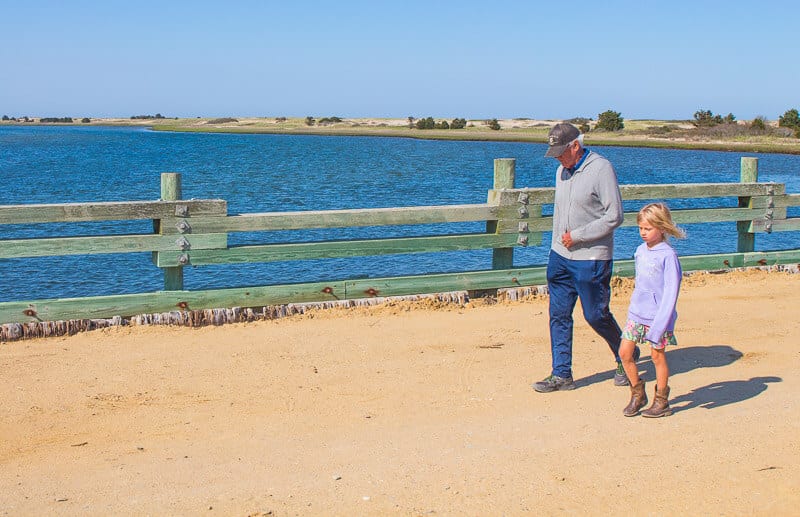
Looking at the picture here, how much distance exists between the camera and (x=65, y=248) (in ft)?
27.6

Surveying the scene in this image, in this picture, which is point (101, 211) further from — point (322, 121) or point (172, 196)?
point (322, 121)

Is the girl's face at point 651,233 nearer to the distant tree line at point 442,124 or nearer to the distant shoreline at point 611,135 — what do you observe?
the distant shoreline at point 611,135

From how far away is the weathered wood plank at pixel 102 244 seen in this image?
Result: 826cm

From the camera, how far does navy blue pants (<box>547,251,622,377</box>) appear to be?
21.7 feet

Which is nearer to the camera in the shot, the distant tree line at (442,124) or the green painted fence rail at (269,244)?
the green painted fence rail at (269,244)

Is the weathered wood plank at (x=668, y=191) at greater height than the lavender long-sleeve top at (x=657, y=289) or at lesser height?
greater

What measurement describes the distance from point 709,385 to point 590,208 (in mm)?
1626

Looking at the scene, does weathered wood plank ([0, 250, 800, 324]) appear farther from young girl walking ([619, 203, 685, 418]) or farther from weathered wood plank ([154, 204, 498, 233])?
young girl walking ([619, 203, 685, 418])

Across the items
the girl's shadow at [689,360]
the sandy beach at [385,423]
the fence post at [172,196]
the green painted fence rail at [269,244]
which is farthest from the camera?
the fence post at [172,196]

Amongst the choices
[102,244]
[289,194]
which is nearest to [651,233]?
[102,244]

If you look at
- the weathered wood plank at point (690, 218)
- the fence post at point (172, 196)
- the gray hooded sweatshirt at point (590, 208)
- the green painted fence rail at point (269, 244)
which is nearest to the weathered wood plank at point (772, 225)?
the weathered wood plank at point (690, 218)

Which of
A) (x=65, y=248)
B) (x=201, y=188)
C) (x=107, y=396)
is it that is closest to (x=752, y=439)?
(x=107, y=396)

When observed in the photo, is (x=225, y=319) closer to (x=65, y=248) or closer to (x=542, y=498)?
(x=65, y=248)

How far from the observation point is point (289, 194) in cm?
3544
